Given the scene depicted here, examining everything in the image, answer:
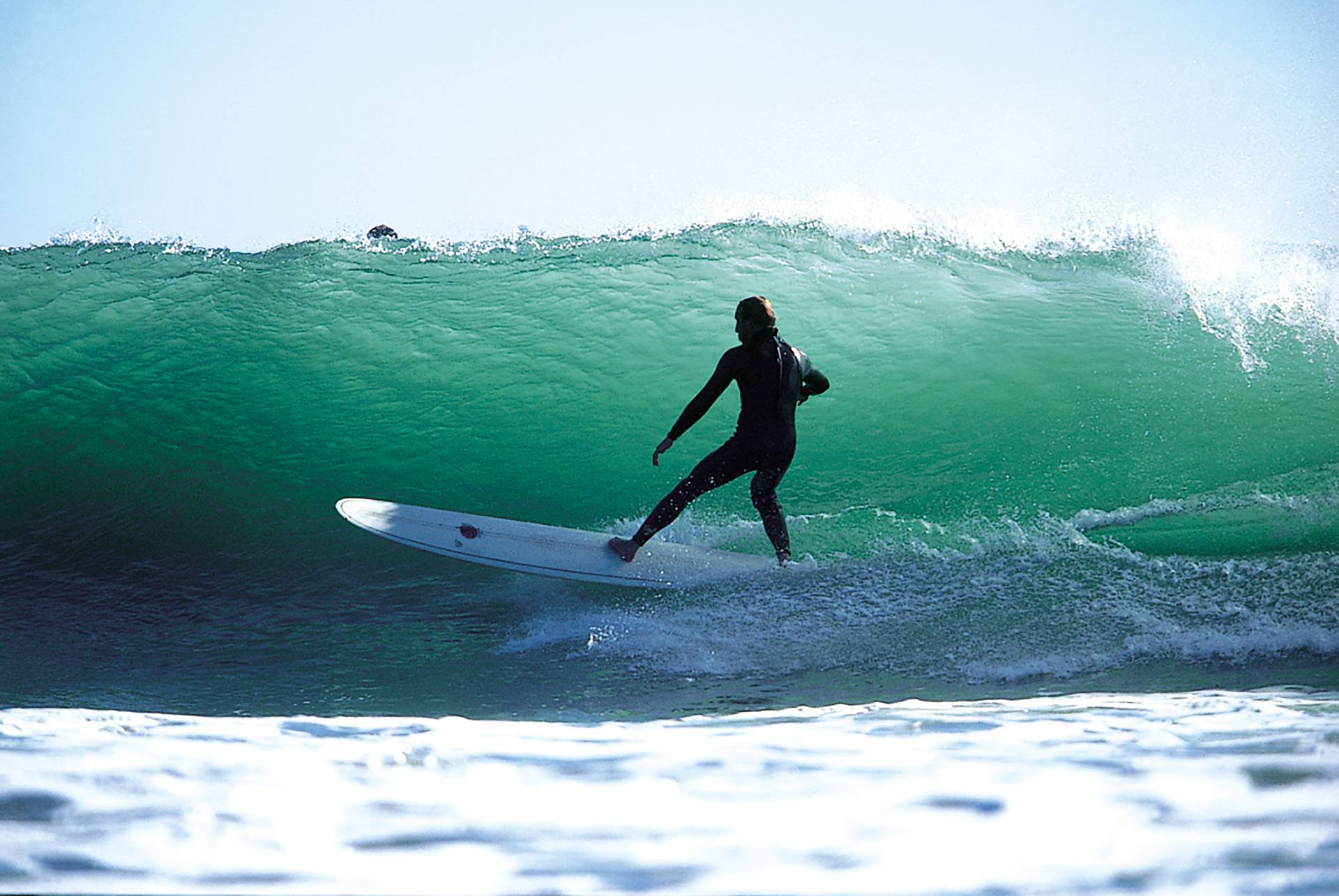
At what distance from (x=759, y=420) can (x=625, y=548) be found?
2.86 ft

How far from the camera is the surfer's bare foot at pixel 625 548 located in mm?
4691

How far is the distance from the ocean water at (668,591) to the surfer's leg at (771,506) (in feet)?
0.56

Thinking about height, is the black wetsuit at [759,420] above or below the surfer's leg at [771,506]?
above

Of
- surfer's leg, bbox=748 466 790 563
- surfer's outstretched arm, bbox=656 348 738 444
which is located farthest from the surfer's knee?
surfer's outstretched arm, bbox=656 348 738 444

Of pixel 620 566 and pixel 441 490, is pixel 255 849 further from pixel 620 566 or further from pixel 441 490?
pixel 441 490

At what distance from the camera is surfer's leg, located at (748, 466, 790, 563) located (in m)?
4.49

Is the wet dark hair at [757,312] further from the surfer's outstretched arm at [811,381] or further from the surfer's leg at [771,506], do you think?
the surfer's leg at [771,506]

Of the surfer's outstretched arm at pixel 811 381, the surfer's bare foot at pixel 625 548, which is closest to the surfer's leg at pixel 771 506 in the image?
the surfer's outstretched arm at pixel 811 381

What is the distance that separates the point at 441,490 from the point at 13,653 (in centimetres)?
246

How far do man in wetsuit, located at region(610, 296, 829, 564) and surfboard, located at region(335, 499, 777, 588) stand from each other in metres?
0.25

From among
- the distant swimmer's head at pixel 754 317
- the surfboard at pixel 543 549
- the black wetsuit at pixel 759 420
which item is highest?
the distant swimmer's head at pixel 754 317

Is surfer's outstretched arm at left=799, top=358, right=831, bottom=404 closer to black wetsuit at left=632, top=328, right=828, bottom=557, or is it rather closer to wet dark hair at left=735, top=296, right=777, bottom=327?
black wetsuit at left=632, top=328, right=828, bottom=557

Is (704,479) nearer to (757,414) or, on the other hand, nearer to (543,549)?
(757,414)

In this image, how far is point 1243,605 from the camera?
393 cm
